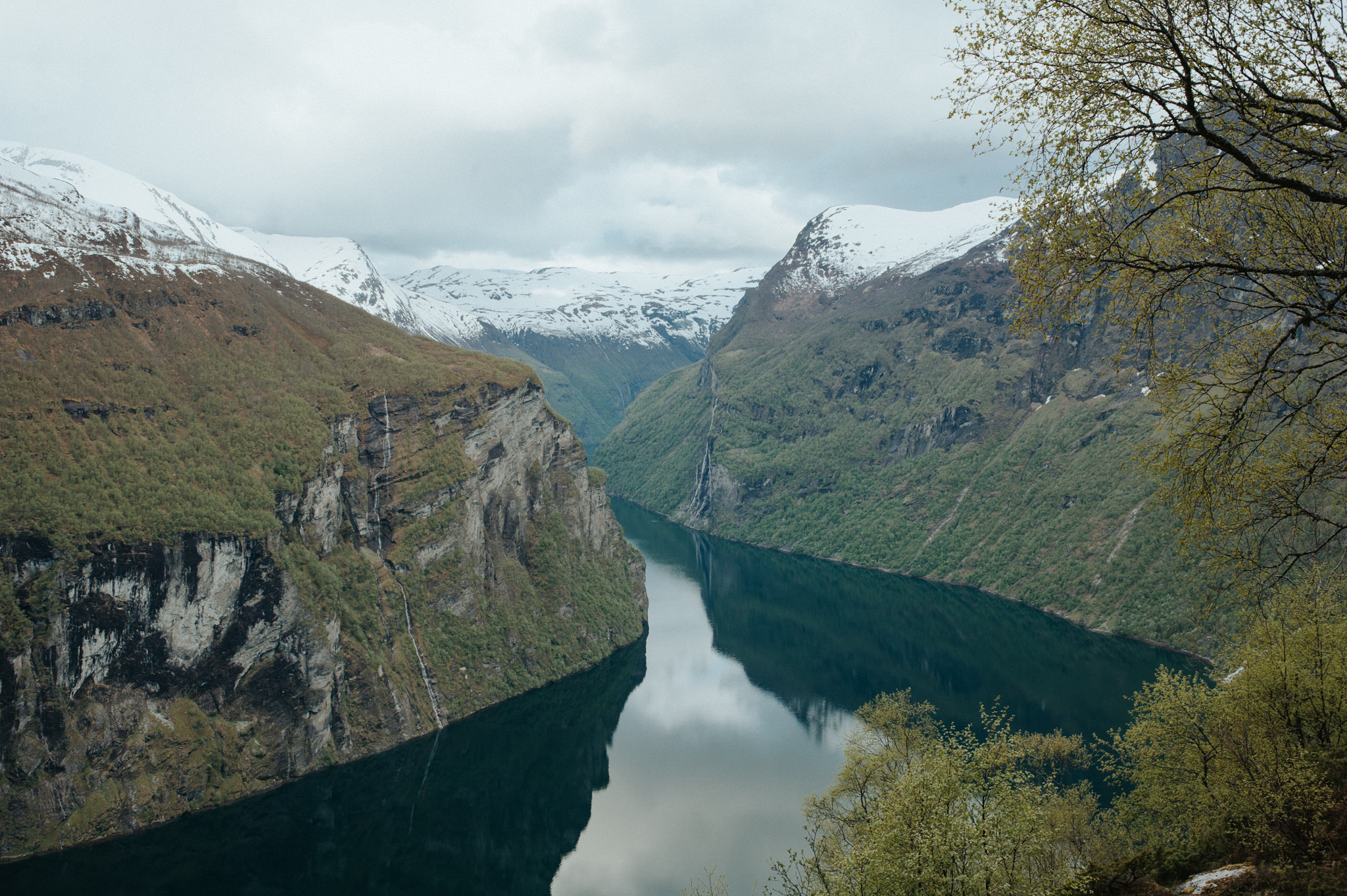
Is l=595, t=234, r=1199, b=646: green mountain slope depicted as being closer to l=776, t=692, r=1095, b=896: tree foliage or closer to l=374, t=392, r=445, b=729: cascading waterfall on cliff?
l=776, t=692, r=1095, b=896: tree foliage

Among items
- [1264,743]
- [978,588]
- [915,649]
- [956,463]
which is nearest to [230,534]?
[1264,743]

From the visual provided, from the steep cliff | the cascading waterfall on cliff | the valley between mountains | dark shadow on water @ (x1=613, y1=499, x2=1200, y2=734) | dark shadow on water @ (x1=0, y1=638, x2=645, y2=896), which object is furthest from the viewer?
dark shadow on water @ (x1=613, y1=499, x2=1200, y2=734)

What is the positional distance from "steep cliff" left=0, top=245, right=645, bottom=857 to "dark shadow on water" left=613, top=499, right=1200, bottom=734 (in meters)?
21.2

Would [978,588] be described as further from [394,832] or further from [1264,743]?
[1264,743]

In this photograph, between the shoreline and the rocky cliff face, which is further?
the shoreline

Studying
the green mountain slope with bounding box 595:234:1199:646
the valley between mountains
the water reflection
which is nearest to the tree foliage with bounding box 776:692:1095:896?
the valley between mountains

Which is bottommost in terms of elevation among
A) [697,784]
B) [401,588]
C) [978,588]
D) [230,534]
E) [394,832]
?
[978,588]

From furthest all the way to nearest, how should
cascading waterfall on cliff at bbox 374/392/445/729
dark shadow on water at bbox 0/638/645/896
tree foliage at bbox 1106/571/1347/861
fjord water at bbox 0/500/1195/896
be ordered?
cascading waterfall on cliff at bbox 374/392/445/729 → fjord water at bbox 0/500/1195/896 → dark shadow on water at bbox 0/638/645/896 → tree foliage at bbox 1106/571/1347/861

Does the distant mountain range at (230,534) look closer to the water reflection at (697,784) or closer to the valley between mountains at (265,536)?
the valley between mountains at (265,536)

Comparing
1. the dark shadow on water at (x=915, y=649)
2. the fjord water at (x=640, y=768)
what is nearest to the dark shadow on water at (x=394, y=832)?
the fjord water at (x=640, y=768)

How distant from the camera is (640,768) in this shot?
59562 millimetres

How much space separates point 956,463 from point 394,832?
124 metres

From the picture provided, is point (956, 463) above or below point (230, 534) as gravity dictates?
below

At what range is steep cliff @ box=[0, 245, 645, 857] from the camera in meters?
46.2
